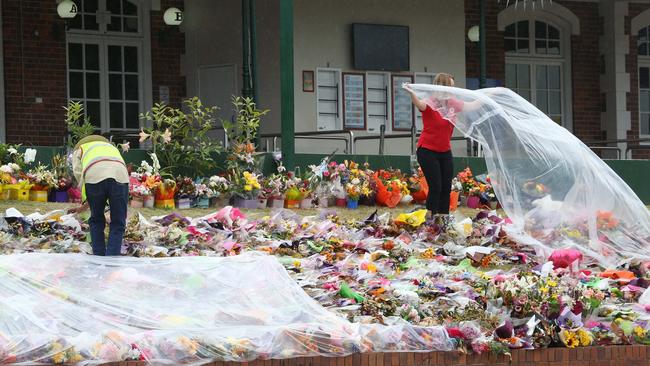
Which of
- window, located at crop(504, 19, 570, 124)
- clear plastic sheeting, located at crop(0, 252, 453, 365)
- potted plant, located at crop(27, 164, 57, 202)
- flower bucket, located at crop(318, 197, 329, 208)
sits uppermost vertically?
window, located at crop(504, 19, 570, 124)

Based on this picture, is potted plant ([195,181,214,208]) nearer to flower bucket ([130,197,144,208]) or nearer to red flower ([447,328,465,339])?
flower bucket ([130,197,144,208])

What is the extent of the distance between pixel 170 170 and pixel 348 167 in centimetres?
229

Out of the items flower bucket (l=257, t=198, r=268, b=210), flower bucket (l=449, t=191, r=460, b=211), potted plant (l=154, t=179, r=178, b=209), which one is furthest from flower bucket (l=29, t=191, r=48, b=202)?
flower bucket (l=449, t=191, r=460, b=211)

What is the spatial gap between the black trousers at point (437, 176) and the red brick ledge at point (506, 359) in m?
4.13

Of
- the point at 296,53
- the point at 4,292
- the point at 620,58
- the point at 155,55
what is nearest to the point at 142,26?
the point at 155,55

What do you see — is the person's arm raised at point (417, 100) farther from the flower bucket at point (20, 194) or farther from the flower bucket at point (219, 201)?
the flower bucket at point (20, 194)

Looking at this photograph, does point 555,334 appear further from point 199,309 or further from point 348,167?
point 348,167

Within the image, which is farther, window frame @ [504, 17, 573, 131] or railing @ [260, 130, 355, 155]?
window frame @ [504, 17, 573, 131]

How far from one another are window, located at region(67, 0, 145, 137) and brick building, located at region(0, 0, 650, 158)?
2cm

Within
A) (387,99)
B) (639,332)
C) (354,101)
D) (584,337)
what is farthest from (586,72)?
(584,337)

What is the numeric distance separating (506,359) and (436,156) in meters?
4.48

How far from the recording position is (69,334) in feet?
21.8

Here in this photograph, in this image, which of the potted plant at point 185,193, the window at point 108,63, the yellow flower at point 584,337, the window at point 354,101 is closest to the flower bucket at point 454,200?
the potted plant at point 185,193

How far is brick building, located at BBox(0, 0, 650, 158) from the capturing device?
18438 mm
